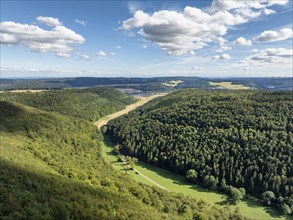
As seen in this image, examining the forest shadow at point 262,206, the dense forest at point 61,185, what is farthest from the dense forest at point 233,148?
the dense forest at point 61,185

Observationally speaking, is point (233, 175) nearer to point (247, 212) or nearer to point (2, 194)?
point (247, 212)

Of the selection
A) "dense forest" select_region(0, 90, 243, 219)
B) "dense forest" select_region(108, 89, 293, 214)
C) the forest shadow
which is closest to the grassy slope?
the forest shadow

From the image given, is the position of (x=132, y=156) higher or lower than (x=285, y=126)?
lower

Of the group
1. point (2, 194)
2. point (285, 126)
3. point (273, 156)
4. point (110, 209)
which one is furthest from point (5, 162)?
point (285, 126)

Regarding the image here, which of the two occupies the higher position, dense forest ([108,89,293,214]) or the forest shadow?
dense forest ([108,89,293,214])

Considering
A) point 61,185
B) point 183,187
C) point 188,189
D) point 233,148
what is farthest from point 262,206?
point 61,185

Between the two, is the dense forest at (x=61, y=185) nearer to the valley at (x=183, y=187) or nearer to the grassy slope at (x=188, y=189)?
the valley at (x=183, y=187)

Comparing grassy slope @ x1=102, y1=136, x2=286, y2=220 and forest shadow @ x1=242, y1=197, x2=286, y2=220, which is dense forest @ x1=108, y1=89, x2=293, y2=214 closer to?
forest shadow @ x1=242, y1=197, x2=286, y2=220
